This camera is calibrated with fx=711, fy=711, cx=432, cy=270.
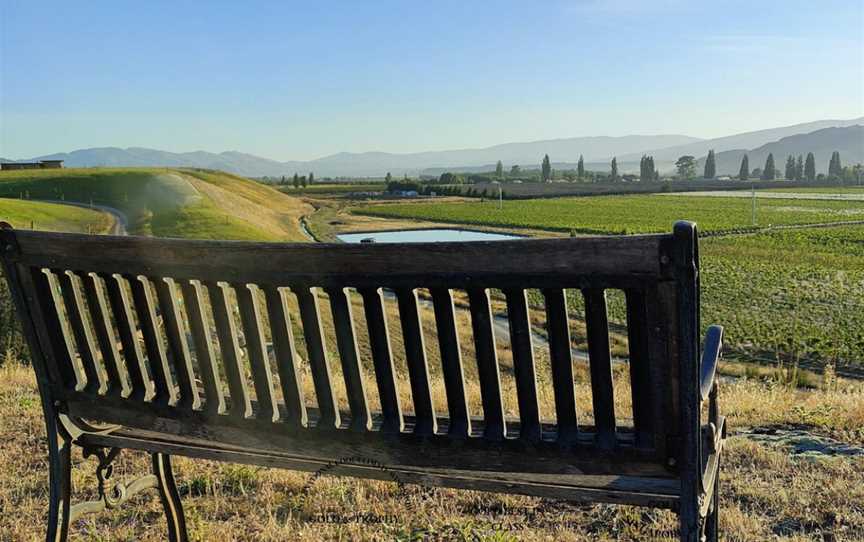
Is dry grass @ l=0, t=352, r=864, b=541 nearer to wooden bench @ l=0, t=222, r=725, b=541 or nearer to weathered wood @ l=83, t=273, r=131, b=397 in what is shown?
wooden bench @ l=0, t=222, r=725, b=541

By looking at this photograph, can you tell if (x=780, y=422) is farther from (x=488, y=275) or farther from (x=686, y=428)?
(x=488, y=275)

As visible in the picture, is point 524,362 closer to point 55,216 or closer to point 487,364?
point 487,364

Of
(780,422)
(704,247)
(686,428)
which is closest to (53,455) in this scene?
(686,428)

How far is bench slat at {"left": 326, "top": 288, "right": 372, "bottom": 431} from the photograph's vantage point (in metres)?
2.54

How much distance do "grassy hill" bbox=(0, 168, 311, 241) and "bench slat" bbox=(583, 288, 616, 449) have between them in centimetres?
4207

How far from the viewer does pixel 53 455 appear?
3.06 m

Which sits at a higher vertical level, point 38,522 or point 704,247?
point 38,522

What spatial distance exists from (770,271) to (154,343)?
45445mm

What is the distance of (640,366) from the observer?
7.61ft

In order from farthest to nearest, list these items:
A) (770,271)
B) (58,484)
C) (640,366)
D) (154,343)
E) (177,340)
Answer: (770,271) → (58,484) → (154,343) → (177,340) → (640,366)

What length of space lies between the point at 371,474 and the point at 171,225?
5026cm

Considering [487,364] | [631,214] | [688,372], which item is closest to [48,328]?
[487,364]

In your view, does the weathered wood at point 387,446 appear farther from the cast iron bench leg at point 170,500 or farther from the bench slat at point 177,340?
the cast iron bench leg at point 170,500

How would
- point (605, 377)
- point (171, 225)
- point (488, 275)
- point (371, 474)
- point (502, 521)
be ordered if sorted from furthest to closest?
1. point (171, 225)
2. point (502, 521)
3. point (371, 474)
4. point (605, 377)
5. point (488, 275)
